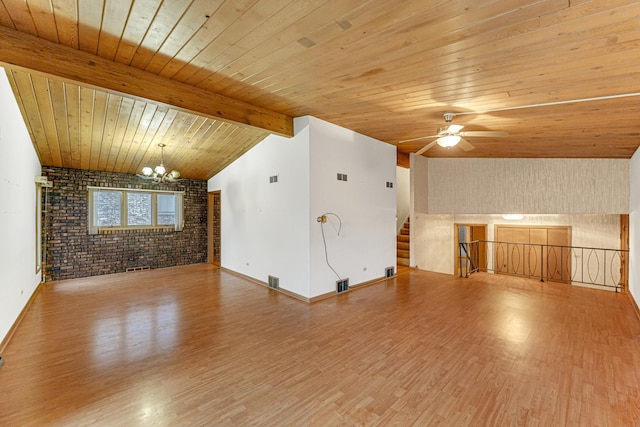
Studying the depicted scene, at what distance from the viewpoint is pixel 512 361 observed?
9.37 ft

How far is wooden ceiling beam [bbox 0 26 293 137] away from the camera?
7.99 ft

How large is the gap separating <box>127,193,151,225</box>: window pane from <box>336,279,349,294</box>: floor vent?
539 centimetres

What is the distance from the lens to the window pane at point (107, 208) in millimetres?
6703

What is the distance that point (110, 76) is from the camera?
2.87 metres

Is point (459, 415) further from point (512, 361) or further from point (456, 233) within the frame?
point (456, 233)

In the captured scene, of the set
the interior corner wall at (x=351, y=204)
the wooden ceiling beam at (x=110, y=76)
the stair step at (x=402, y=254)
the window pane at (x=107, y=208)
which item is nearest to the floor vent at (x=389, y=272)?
the interior corner wall at (x=351, y=204)

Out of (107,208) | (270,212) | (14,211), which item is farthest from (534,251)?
(107,208)

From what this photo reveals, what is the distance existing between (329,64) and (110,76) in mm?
2192

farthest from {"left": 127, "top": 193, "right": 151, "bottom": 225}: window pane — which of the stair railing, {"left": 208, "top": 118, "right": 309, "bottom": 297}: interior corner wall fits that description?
the stair railing

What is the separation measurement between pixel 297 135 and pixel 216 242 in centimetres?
486

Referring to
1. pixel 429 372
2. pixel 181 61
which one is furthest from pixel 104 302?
pixel 429 372

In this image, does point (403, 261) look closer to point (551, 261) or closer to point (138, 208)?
point (551, 261)

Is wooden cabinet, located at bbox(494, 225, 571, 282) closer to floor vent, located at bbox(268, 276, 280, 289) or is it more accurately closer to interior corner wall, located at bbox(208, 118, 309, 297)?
interior corner wall, located at bbox(208, 118, 309, 297)

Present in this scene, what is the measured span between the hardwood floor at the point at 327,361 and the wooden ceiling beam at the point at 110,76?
9.02ft
